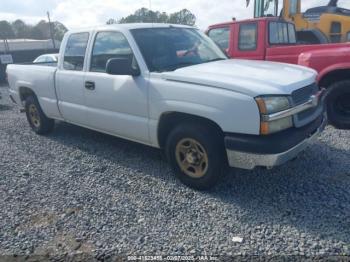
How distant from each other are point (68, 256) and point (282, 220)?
1.92 m

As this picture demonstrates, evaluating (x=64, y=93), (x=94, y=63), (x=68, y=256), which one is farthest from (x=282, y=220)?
(x=64, y=93)

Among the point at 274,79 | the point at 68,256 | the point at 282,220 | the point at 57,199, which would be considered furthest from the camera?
the point at 57,199

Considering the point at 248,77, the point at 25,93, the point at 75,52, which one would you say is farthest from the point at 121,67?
the point at 25,93

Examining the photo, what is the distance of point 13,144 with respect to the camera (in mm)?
5785

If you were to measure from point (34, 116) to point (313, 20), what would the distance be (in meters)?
7.40

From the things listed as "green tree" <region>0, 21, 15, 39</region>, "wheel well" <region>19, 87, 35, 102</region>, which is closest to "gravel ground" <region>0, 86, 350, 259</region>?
"wheel well" <region>19, 87, 35, 102</region>

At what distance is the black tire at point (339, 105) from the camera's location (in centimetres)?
555

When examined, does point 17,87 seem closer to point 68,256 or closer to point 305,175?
point 68,256

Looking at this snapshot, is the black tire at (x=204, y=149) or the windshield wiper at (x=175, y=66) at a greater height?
the windshield wiper at (x=175, y=66)

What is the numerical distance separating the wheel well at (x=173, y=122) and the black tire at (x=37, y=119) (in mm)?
2963

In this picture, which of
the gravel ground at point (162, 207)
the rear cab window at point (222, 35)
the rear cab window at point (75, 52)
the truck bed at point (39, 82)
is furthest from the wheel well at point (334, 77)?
the truck bed at point (39, 82)

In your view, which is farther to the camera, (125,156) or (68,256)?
(125,156)

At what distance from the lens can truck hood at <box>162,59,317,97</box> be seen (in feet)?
10.1

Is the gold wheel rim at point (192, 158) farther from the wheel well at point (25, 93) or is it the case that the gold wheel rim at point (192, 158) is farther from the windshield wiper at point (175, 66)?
the wheel well at point (25, 93)
